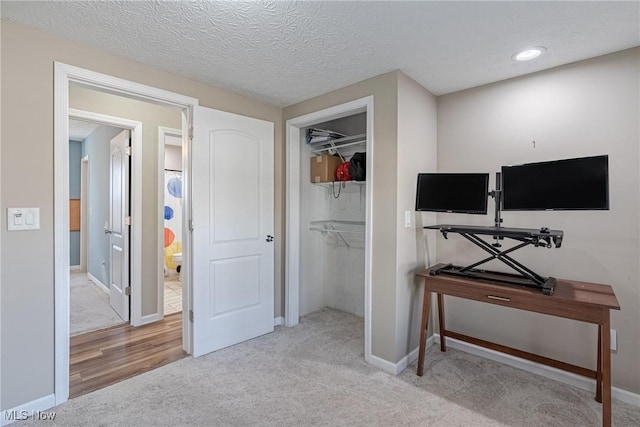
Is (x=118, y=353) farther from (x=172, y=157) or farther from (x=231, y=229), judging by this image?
(x=172, y=157)

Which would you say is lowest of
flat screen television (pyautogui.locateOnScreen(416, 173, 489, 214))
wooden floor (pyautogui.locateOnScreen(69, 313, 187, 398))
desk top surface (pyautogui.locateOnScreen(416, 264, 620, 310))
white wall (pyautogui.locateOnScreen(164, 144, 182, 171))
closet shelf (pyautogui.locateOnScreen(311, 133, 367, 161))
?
wooden floor (pyautogui.locateOnScreen(69, 313, 187, 398))

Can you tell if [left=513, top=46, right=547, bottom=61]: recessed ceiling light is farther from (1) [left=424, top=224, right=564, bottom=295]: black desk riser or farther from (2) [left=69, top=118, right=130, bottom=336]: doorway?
(2) [left=69, top=118, right=130, bottom=336]: doorway

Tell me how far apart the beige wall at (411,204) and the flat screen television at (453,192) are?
0.37 feet

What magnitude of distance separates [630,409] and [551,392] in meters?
0.40

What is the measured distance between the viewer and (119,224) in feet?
11.4

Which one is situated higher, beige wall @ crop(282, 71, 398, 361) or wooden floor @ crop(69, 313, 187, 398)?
beige wall @ crop(282, 71, 398, 361)

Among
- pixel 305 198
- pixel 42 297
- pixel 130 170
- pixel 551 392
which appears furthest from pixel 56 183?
pixel 551 392

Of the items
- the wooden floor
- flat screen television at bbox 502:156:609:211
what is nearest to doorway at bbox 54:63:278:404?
the wooden floor

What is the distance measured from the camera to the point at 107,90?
216cm

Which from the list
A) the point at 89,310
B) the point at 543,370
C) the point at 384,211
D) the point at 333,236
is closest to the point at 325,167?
the point at 333,236

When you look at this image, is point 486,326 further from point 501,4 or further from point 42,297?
point 42,297

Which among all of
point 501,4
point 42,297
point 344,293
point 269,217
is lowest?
point 344,293

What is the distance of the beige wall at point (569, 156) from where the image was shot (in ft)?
6.57

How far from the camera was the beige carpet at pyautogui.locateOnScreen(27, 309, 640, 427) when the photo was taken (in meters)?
1.83
